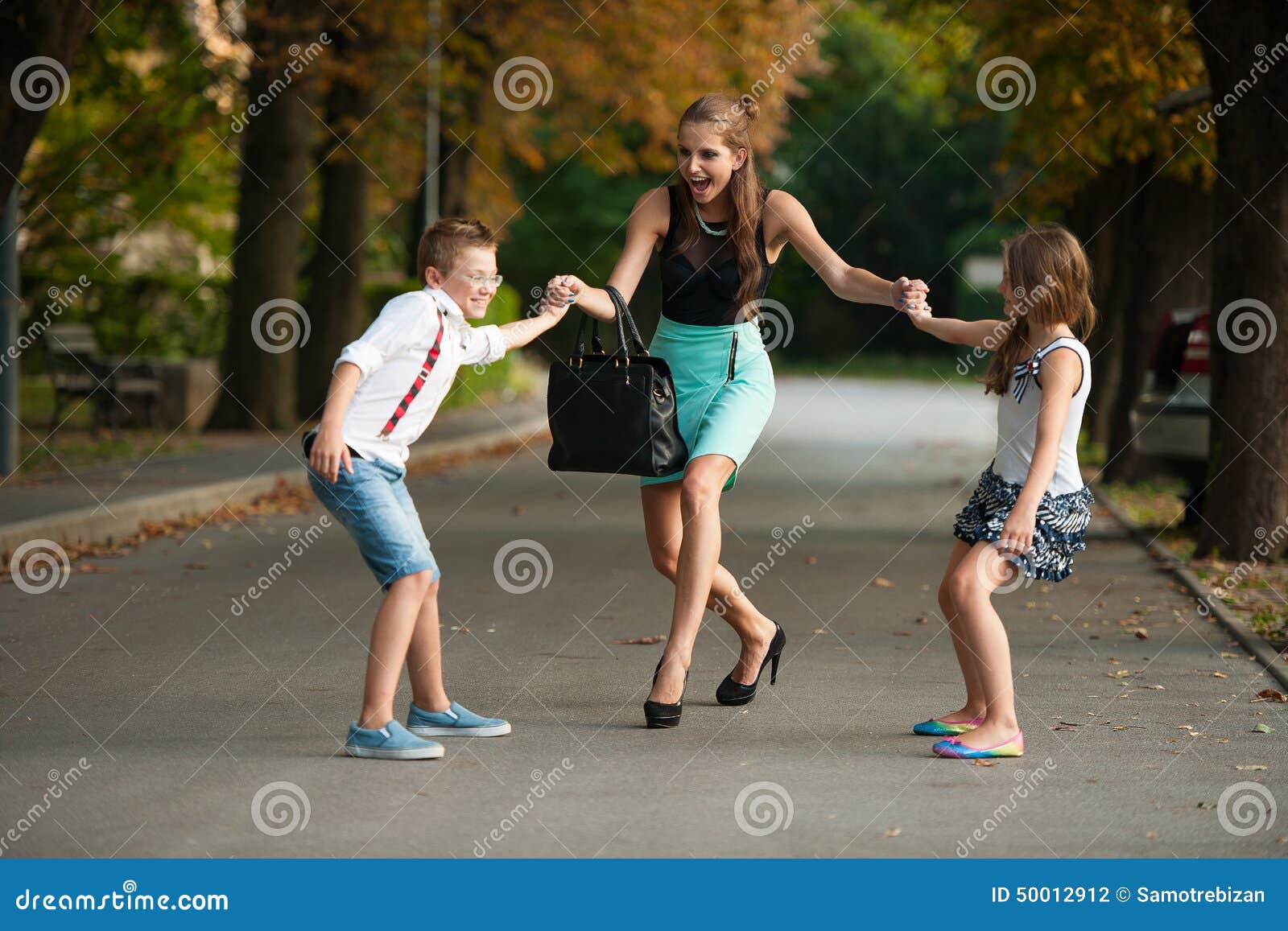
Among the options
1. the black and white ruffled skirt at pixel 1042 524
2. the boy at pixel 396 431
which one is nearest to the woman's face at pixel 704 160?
the boy at pixel 396 431

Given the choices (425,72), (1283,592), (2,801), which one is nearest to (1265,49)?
(1283,592)

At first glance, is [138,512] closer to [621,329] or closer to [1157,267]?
[621,329]

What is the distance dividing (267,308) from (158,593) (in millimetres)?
11901

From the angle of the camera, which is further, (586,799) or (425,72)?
(425,72)

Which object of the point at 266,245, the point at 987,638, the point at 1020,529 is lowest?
the point at 266,245

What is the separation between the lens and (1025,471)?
5.68m

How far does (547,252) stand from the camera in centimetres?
5919

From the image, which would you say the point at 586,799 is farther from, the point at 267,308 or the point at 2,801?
the point at 267,308

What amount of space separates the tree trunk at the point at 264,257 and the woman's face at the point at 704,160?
1535 cm

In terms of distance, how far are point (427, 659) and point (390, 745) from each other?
1.40 ft

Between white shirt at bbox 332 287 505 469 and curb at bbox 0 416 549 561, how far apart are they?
5.73 meters

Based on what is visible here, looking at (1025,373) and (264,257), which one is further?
(264,257)

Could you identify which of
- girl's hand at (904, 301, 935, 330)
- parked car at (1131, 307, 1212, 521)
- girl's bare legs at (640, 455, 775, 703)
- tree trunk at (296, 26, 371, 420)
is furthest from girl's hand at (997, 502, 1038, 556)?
tree trunk at (296, 26, 371, 420)

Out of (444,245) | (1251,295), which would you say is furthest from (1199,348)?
(444,245)
